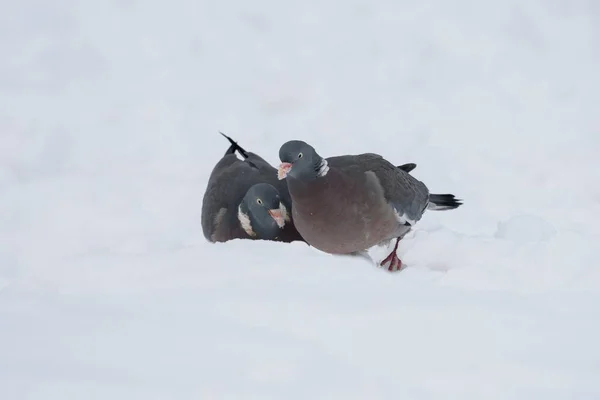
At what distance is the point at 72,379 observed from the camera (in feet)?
8.19

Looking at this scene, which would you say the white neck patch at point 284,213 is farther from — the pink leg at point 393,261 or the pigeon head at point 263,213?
the pink leg at point 393,261

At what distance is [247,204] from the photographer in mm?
4586

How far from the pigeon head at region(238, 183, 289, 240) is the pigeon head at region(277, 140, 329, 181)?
490 millimetres

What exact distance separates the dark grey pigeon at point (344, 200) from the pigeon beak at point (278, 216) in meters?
0.31

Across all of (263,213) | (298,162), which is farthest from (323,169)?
(263,213)

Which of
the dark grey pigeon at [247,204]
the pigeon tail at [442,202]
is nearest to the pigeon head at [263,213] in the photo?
the dark grey pigeon at [247,204]

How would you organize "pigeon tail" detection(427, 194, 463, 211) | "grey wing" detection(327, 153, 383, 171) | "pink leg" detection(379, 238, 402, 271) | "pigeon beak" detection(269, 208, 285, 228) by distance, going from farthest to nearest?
1. "pigeon tail" detection(427, 194, 463, 211)
2. "pigeon beak" detection(269, 208, 285, 228)
3. "pink leg" detection(379, 238, 402, 271)
4. "grey wing" detection(327, 153, 383, 171)

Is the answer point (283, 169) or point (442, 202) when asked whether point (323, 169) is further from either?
point (442, 202)

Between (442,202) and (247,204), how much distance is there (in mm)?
1187

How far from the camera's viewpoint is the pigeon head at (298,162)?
4020mm

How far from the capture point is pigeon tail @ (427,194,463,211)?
4988mm

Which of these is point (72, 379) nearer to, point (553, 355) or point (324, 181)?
point (553, 355)

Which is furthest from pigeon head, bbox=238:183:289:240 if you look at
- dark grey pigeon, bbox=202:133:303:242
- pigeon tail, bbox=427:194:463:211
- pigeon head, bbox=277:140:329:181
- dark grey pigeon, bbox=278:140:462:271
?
pigeon tail, bbox=427:194:463:211

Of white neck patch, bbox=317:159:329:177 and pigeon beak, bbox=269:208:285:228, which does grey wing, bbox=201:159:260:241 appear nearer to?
pigeon beak, bbox=269:208:285:228
